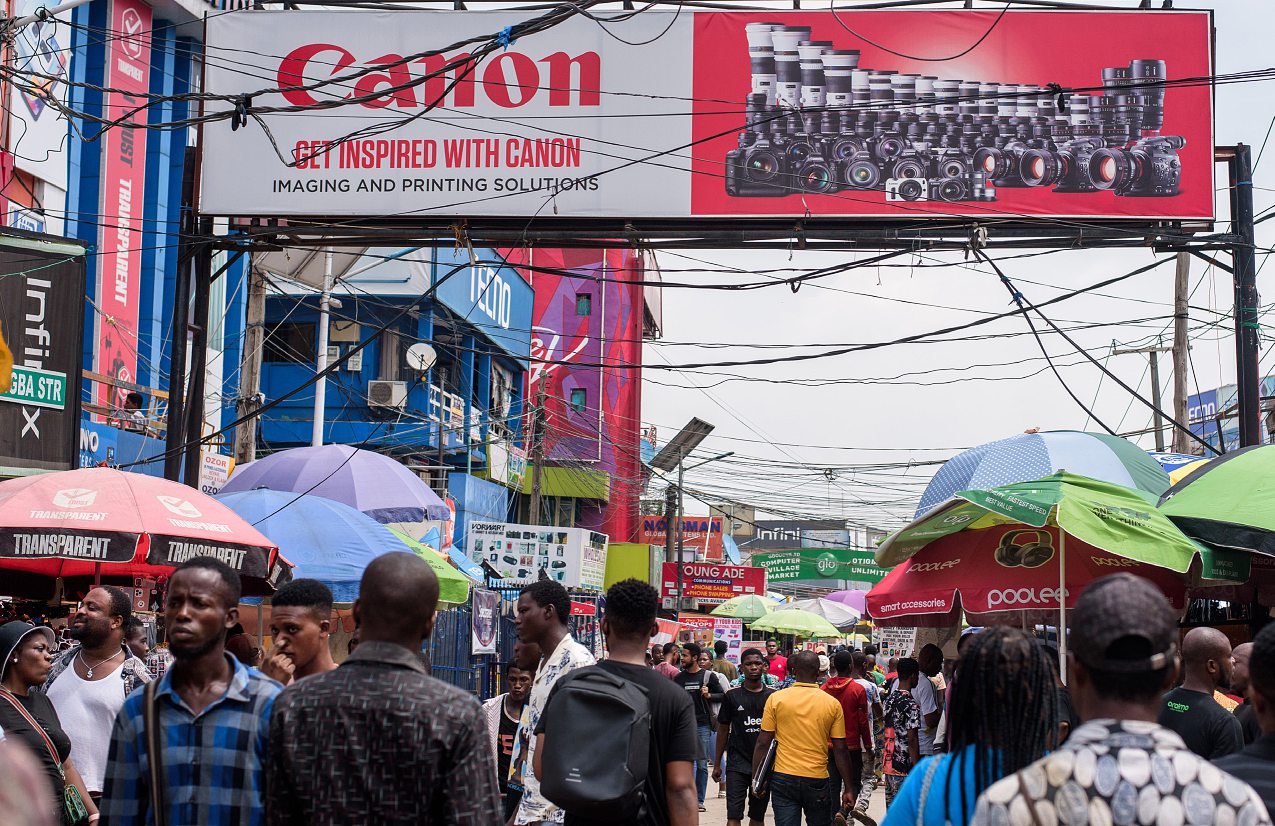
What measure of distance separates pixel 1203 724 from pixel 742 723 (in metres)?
7.38

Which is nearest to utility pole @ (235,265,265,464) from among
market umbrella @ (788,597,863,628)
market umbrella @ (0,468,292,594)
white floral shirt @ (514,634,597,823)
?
market umbrella @ (0,468,292,594)

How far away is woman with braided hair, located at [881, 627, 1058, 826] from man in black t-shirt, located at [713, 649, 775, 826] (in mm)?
10008

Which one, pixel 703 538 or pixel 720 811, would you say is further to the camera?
pixel 703 538

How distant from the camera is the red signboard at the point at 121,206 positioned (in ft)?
80.8

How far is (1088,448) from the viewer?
12.8 metres

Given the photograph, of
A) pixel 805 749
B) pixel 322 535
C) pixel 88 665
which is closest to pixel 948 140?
pixel 805 749

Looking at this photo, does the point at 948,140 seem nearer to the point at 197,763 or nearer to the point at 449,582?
the point at 449,582

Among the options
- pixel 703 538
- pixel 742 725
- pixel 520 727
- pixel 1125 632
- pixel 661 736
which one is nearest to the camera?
pixel 1125 632

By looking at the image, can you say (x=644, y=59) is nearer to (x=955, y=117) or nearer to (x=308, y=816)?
(x=955, y=117)

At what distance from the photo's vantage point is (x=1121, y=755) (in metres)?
2.94

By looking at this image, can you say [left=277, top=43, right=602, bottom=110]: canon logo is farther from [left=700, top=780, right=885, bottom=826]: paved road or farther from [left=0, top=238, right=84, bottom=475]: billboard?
[left=700, top=780, right=885, bottom=826]: paved road

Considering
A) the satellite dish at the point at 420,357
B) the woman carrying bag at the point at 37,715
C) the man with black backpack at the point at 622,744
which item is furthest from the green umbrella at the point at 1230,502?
the satellite dish at the point at 420,357

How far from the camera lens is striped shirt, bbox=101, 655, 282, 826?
4.10 metres

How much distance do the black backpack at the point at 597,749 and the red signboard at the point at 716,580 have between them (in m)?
39.5
